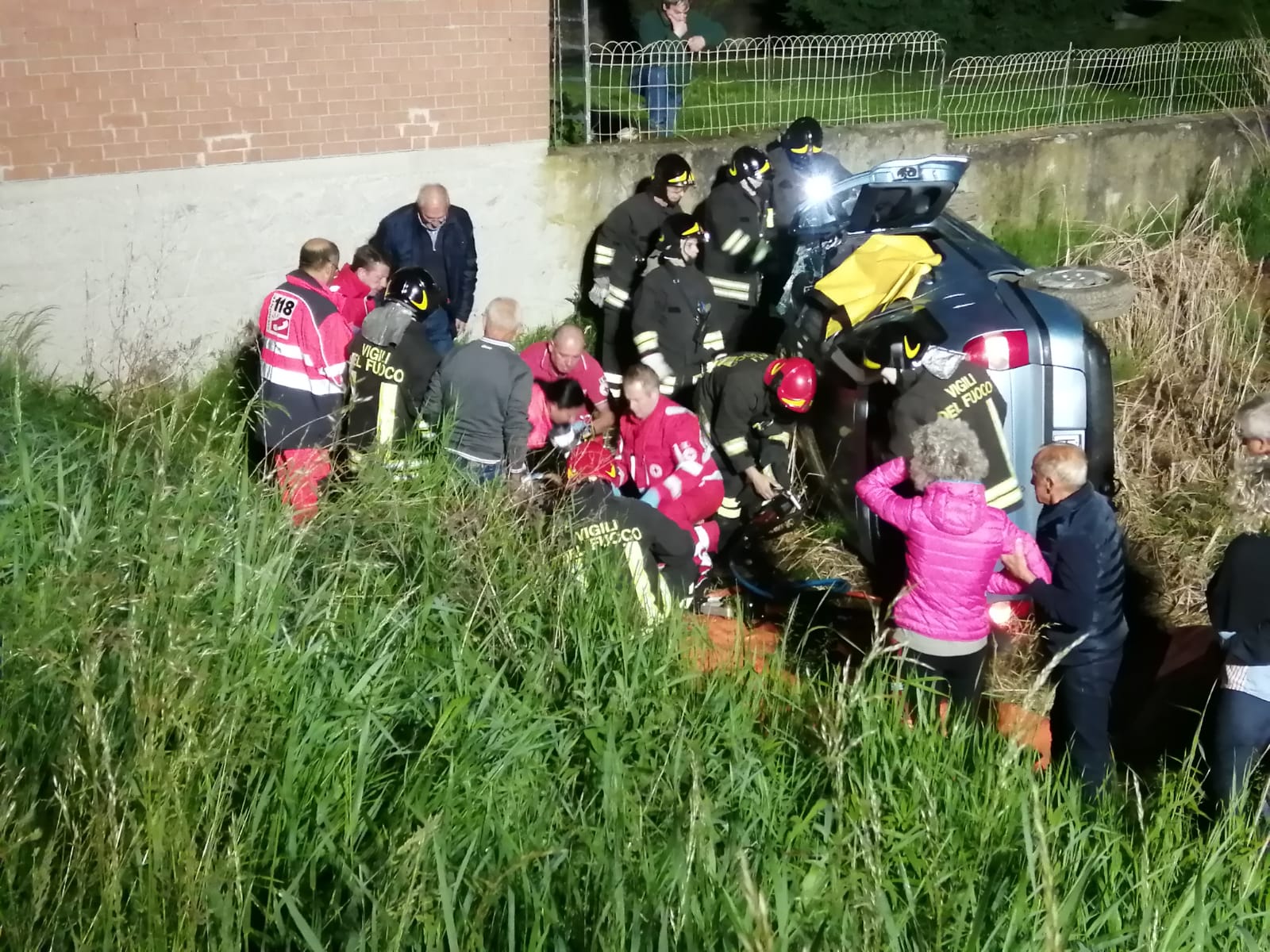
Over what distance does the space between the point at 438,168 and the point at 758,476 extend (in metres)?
3.36

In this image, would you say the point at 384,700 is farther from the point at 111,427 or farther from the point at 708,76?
the point at 708,76

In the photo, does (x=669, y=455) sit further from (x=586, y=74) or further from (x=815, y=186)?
(x=586, y=74)

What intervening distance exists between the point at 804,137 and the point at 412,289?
3.68 m

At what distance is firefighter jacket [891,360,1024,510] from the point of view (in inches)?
210

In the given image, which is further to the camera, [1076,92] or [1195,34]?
[1195,34]

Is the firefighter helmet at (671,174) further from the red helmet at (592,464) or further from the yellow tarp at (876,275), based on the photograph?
the red helmet at (592,464)

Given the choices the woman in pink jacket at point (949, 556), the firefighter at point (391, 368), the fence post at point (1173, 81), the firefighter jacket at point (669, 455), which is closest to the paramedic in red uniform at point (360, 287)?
the firefighter at point (391, 368)

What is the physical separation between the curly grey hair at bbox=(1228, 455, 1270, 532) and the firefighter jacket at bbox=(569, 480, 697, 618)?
6.37 feet

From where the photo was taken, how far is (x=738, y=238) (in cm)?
805

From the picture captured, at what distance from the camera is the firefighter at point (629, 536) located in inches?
193

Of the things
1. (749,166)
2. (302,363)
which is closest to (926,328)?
(749,166)

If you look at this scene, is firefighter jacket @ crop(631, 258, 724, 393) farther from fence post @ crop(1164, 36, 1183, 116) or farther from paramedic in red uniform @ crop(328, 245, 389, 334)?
fence post @ crop(1164, 36, 1183, 116)

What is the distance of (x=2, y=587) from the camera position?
155 inches

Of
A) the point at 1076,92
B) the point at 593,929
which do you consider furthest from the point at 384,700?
the point at 1076,92
